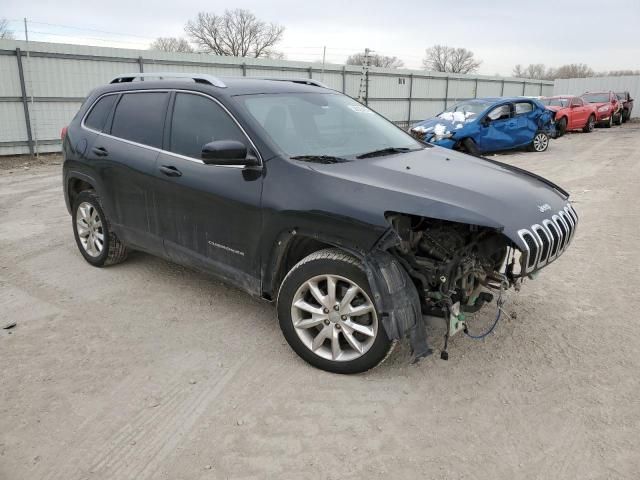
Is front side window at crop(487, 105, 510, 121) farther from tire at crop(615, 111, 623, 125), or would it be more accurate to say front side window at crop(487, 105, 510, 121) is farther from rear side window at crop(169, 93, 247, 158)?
tire at crop(615, 111, 623, 125)

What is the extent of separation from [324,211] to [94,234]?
296cm

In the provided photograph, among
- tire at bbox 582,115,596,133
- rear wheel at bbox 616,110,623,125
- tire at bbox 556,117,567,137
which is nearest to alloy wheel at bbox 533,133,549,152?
tire at bbox 556,117,567,137

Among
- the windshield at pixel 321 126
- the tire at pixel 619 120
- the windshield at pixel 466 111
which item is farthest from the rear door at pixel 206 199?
the tire at pixel 619 120

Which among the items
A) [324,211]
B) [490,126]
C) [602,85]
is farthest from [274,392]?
[602,85]

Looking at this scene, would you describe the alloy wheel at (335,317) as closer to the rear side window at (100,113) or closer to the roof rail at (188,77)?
the roof rail at (188,77)

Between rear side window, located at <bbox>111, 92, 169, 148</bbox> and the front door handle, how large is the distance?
9.3 inches

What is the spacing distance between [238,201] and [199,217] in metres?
0.44

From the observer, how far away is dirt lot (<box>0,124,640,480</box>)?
8.42 ft

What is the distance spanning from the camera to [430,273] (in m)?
3.19

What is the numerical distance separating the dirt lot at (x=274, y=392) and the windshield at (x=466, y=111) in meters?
9.20

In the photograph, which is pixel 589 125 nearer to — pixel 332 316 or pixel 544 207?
pixel 544 207

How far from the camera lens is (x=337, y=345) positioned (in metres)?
3.29

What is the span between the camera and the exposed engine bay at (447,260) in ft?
10.4

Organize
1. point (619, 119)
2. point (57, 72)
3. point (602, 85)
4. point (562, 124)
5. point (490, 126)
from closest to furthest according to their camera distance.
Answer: point (490, 126) < point (57, 72) < point (562, 124) < point (619, 119) < point (602, 85)
